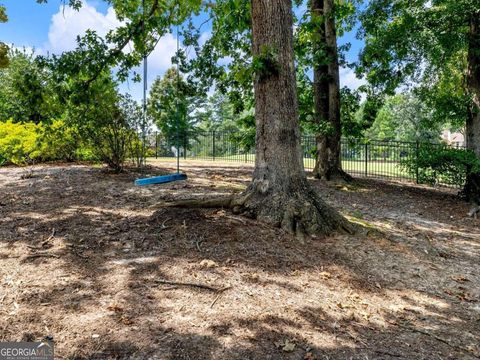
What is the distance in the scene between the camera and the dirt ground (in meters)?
2.35

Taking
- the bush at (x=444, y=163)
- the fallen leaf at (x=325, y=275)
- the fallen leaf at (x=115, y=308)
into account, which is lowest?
the fallen leaf at (x=325, y=275)

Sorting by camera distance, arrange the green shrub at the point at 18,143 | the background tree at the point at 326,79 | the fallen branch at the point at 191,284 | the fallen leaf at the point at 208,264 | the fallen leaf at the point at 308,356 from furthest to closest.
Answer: the green shrub at the point at 18,143, the background tree at the point at 326,79, the fallen leaf at the point at 208,264, the fallen branch at the point at 191,284, the fallen leaf at the point at 308,356

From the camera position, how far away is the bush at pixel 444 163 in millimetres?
8031

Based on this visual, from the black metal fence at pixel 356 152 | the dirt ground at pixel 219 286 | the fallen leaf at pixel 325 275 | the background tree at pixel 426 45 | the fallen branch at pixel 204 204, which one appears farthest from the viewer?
the black metal fence at pixel 356 152

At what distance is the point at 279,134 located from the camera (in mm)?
4551

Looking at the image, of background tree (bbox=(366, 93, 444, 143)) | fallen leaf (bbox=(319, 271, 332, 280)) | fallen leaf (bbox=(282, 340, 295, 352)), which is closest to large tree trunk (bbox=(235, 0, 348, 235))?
fallen leaf (bbox=(319, 271, 332, 280))

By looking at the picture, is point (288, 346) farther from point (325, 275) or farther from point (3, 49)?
point (3, 49)

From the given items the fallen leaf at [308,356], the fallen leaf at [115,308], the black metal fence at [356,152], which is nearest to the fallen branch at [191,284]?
the fallen leaf at [115,308]

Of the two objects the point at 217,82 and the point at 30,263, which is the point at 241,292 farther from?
the point at 217,82

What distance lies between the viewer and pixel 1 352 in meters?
2.15

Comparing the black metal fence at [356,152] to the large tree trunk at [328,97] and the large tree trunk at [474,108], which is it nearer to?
the large tree trunk at [328,97]

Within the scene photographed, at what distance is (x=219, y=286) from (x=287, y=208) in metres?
1.69

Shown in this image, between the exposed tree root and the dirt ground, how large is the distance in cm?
18

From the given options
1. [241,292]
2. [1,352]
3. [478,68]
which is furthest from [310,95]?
[1,352]
